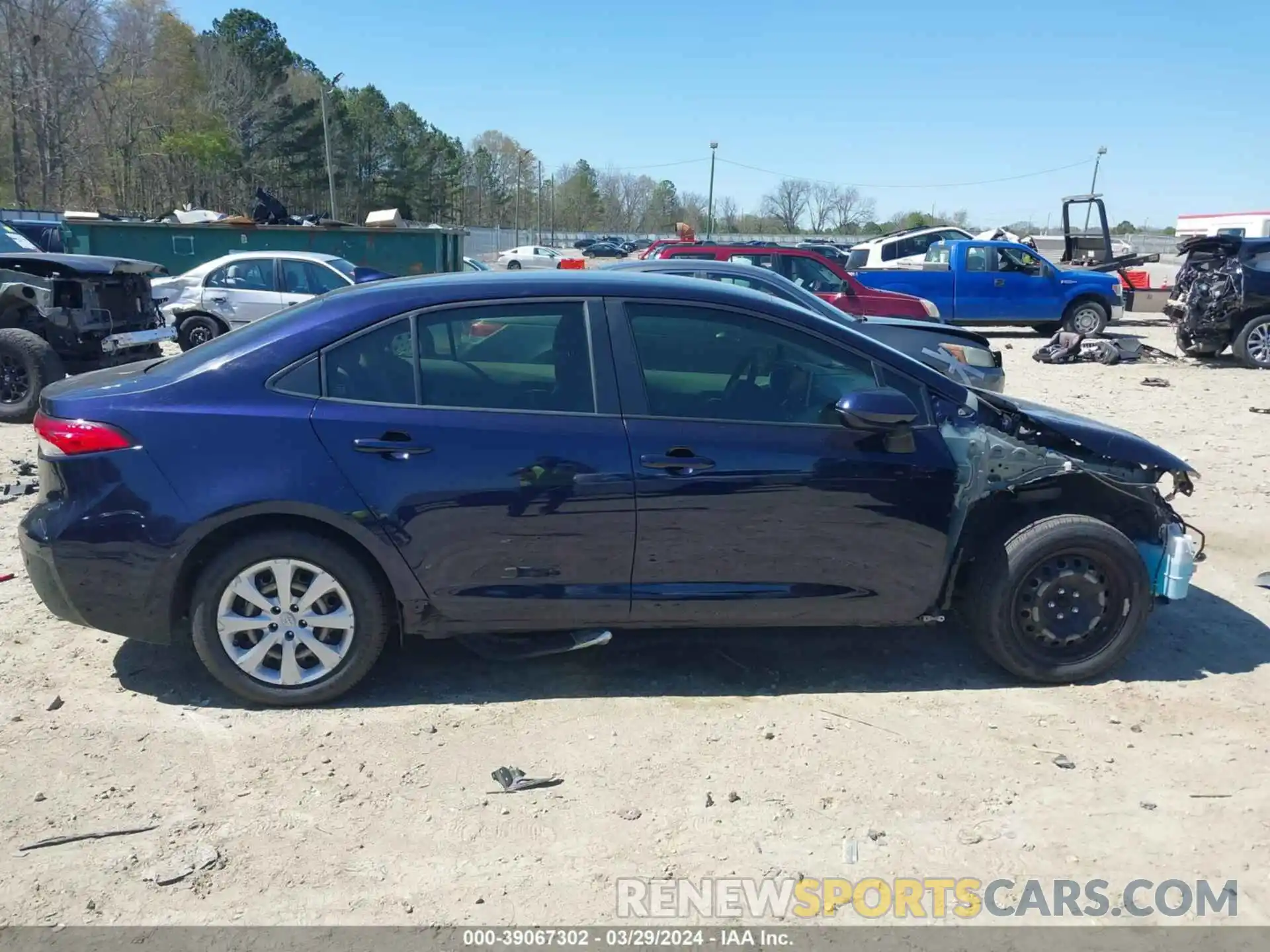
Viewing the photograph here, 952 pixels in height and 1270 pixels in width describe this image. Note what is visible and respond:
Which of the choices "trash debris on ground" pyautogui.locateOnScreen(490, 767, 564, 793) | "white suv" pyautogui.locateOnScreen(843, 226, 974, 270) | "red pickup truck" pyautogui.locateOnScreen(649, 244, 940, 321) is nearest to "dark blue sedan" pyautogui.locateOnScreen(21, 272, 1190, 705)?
"trash debris on ground" pyautogui.locateOnScreen(490, 767, 564, 793)

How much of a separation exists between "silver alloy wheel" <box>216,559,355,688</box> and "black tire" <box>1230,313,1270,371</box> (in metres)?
15.6

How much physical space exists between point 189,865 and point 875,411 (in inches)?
112

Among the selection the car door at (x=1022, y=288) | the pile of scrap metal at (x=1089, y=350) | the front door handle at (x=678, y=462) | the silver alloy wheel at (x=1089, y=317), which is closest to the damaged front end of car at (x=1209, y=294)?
the pile of scrap metal at (x=1089, y=350)

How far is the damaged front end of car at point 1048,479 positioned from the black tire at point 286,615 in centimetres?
235

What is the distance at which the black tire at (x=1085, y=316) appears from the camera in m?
19.4

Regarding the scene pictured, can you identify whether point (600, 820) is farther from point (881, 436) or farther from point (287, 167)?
point (287, 167)

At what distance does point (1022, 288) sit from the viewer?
19422 millimetres

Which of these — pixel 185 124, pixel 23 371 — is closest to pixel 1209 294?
pixel 23 371

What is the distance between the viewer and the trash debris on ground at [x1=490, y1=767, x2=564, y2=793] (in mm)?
3404

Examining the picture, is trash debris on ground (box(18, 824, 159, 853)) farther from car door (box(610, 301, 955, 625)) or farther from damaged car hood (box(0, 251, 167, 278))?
damaged car hood (box(0, 251, 167, 278))

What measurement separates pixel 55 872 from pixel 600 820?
64.7 inches

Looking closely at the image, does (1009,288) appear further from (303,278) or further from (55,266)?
(55,266)

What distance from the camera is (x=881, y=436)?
3.96 meters

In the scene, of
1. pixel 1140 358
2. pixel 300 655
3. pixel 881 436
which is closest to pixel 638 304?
pixel 881 436
